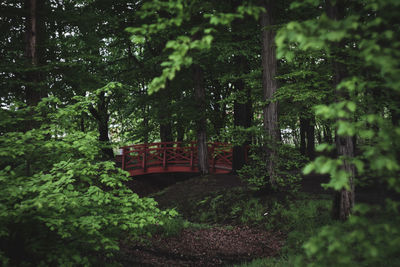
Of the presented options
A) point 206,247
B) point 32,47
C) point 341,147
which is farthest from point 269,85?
point 32,47

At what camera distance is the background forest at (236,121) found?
2.01 meters

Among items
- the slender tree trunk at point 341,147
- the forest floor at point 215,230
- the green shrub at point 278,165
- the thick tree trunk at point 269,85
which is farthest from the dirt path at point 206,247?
the thick tree trunk at point 269,85

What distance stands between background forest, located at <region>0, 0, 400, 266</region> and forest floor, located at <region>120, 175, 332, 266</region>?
0.15 meters

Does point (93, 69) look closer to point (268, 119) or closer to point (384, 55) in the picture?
point (268, 119)

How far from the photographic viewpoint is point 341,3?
221 inches

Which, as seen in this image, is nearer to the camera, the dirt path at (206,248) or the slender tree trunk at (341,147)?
the slender tree trunk at (341,147)

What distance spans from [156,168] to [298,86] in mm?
11601

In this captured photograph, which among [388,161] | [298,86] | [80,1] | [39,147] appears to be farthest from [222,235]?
[80,1]

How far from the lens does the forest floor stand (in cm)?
635

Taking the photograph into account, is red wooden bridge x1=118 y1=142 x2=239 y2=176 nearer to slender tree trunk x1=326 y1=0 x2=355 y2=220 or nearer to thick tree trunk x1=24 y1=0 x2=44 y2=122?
slender tree trunk x1=326 y1=0 x2=355 y2=220

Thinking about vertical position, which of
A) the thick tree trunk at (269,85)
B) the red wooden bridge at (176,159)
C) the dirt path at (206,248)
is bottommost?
the dirt path at (206,248)

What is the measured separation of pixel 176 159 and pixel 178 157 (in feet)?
0.87

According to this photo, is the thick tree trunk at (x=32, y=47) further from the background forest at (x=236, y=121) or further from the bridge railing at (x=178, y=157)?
the bridge railing at (x=178, y=157)

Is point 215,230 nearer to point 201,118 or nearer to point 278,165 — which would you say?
point 278,165
